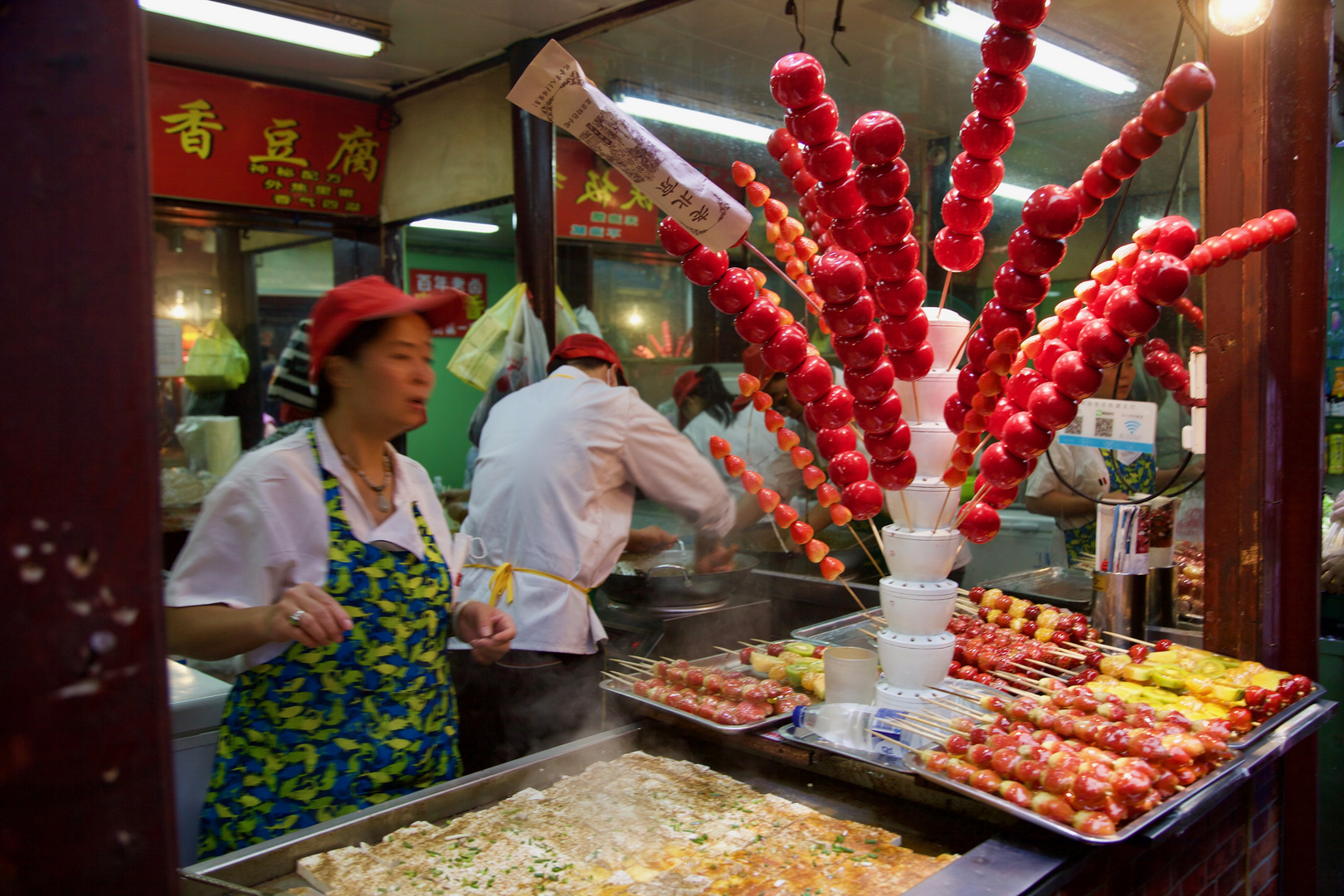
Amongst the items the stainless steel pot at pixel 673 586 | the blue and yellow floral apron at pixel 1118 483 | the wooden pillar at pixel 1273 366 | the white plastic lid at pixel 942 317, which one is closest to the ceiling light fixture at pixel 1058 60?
the blue and yellow floral apron at pixel 1118 483

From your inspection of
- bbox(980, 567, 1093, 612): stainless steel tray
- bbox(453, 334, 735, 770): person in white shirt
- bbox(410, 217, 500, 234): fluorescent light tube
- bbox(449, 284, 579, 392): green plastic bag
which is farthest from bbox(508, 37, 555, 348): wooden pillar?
bbox(410, 217, 500, 234): fluorescent light tube

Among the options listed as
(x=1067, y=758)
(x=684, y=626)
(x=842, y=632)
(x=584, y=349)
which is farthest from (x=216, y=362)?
(x=1067, y=758)

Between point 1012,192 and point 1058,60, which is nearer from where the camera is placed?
point 1058,60

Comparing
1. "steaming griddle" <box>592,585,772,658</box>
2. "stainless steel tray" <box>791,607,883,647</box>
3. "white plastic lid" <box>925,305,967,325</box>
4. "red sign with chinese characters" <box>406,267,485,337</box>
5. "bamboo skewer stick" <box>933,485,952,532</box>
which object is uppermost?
"red sign with chinese characters" <box>406,267,485,337</box>

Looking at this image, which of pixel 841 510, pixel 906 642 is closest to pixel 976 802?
pixel 906 642

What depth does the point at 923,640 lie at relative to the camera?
80.8 inches

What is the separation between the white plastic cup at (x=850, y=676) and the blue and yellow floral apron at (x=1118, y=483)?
2069mm

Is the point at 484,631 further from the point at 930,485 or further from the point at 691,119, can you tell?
the point at 691,119

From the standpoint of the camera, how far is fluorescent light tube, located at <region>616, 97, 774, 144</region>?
5566mm

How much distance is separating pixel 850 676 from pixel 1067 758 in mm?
528

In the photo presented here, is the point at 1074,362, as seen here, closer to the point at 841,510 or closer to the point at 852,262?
the point at 852,262

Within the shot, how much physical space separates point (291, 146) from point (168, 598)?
4.53 m

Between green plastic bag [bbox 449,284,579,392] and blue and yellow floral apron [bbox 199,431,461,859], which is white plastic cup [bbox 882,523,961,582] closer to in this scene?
blue and yellow floral apron [bbox 199,431,461,859]

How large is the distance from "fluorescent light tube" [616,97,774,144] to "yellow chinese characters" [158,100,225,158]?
8.26ft
